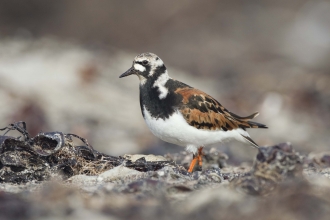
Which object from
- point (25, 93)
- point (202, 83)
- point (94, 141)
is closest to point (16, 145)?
point (94, 141)

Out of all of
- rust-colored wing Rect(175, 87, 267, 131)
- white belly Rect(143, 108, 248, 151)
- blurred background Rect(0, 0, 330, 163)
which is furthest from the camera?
blurred background Rect(0, 0, 330, 163)

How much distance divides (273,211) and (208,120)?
2.41m

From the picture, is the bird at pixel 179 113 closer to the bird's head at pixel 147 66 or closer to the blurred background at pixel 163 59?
the bird's head at pixel 147 66

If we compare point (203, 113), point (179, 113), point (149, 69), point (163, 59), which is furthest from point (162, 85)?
point (163, 59)

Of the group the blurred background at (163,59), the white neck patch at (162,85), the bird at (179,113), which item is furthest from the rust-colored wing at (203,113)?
the blurred background at (163,59)

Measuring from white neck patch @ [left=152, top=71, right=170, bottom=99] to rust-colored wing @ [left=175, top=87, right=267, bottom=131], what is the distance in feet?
0.40

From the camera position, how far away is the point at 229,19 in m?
24.5

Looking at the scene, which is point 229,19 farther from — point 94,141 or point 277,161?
point 277,161

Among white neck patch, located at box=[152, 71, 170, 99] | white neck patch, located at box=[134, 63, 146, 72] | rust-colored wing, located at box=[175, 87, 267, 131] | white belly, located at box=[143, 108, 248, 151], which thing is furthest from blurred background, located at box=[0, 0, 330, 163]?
white neck patch, located at box=[134, 63, 146, 72]

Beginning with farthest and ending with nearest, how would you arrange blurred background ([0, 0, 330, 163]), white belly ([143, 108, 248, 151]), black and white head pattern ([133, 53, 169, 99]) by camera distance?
blurred background ([0, 0, 330, 163]) < black and white head pattern ([133, 53, 169, 99]) < white belly ([143, 108, 248, 151])

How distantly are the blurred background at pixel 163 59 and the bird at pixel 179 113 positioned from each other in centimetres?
151

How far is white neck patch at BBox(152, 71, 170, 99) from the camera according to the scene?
5.64 meters

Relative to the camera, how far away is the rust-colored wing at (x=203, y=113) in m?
5.61

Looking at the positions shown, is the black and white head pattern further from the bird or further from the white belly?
the white belly
